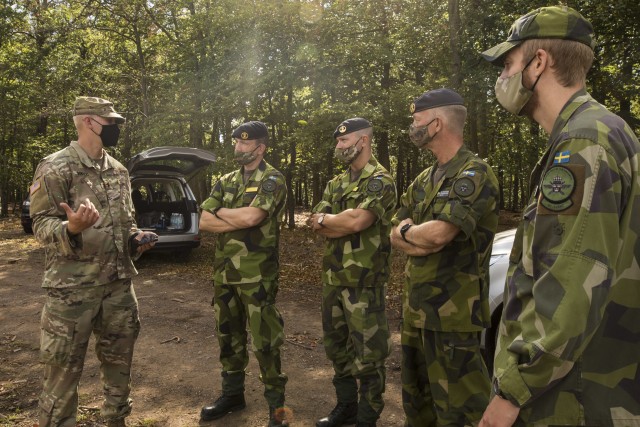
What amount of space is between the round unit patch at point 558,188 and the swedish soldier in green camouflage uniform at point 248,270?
250 centimetres

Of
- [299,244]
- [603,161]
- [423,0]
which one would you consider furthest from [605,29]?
[603,161]

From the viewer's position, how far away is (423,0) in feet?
45.4

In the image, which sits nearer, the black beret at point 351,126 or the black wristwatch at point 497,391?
the black wristwatch at point 497,391

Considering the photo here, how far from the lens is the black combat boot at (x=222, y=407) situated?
366 cm

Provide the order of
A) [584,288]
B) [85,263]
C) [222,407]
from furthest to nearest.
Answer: [222,407] → [85,263] → [584,288]

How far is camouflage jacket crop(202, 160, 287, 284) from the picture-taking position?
12.1 feet

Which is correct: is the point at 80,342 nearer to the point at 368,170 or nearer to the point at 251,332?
the point at 251,332

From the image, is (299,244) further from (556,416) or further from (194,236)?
(556,416)

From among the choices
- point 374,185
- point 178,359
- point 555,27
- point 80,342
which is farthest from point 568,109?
point 178,359

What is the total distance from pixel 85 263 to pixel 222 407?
149 cm

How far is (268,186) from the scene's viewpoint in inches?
148

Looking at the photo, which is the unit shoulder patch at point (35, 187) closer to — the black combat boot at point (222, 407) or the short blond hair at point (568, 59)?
the black combat boot at point (222, 407)

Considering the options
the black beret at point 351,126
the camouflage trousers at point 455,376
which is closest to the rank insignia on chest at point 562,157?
the camouflage trousers at point 455,376

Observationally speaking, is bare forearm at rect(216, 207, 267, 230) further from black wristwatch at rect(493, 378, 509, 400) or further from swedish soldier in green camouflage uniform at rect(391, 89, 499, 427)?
black wristwatch at rect(493, 378, 509, 400)
